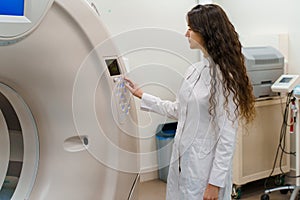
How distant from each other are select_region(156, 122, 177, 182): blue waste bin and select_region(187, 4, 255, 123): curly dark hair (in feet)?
5.77

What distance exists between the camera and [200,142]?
1.70 meters

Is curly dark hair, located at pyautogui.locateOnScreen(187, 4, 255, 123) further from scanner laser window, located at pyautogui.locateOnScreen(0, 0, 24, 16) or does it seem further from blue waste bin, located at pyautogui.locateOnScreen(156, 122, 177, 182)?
blue waste bin, located at pyautogui.locateOnScreen(156, 122, 177, 182)

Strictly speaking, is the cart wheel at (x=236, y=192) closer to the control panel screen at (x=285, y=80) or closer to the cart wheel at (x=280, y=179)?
the cart wheel at (x=280, y=179)

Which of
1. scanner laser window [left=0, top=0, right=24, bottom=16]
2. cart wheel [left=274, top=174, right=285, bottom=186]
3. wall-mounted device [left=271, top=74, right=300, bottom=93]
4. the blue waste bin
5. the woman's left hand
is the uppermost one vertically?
scanner laser window [left=0, top=0, right=24, bottom=16]

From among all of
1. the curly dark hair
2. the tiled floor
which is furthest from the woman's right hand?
the tiled floor

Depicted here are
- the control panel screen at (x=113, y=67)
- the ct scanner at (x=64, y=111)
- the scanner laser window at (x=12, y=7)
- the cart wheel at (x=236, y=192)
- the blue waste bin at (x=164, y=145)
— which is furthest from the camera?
the blue waste bin at (x=164, y=145)

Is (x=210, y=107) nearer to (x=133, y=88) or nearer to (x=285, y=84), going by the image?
(x=133, y=88)

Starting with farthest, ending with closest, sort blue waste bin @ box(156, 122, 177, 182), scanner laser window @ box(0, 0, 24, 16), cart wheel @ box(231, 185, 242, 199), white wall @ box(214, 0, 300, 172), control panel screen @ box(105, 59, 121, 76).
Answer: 1. blue waste bin @ box(156, 122, 177, 182)
2. white wall @ box(214, 0, 300, 172)
3. cart wheel @ box(231, 185, 242, 199)
4. control panel screen @ box(105, 59, 121, 76)
5. scanner laser window @ box(0, 0, 24, 16)

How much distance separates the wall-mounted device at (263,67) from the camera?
9.75 feet

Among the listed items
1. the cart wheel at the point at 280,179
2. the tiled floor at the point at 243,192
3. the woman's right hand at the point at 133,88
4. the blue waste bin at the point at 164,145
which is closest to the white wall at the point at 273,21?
the cart wheel at the point at 280,179

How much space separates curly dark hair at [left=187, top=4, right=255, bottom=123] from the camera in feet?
5.33

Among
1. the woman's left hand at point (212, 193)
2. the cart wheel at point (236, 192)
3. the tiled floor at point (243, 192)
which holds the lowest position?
the tiled floor at point (243, 192)

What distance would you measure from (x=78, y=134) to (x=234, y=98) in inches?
27.0

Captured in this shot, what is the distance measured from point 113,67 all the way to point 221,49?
501 millimetres
